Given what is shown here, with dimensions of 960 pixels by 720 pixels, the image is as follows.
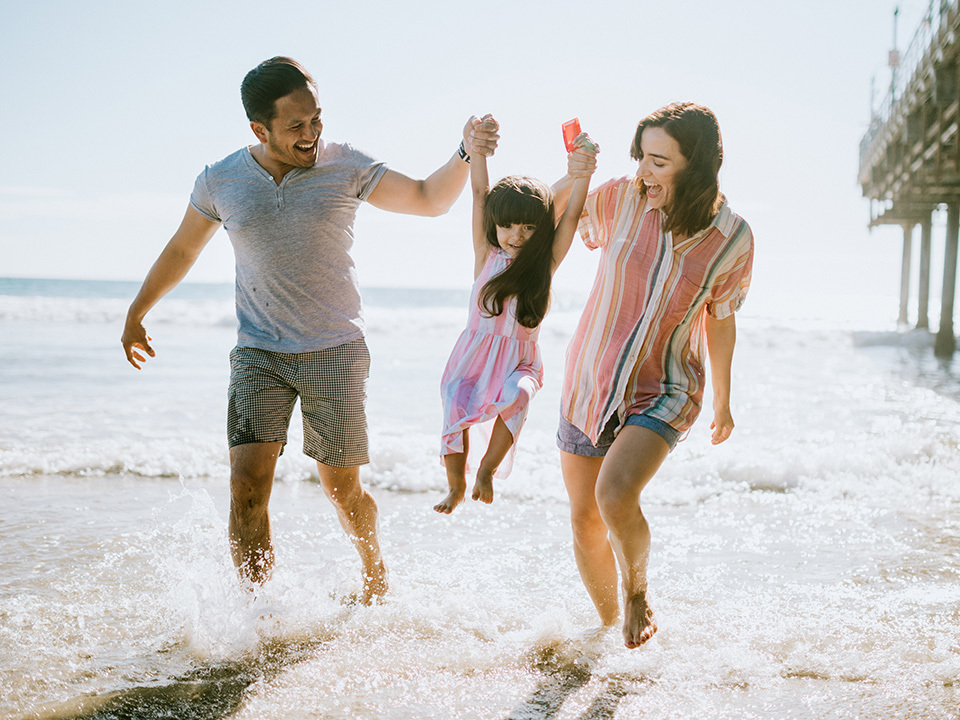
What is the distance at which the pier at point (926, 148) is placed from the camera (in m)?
13.6

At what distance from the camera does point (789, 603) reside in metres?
3.90

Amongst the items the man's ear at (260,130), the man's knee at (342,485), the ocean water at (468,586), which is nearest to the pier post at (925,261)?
the ocean water at (468,586)

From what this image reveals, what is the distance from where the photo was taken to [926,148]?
15.9 metres

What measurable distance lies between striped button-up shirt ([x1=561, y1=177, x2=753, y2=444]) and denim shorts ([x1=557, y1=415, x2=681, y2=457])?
3 cm

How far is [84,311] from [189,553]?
23962 mm

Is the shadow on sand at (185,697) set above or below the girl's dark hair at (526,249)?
below

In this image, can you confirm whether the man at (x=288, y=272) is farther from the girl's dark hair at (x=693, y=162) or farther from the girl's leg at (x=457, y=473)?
the girl's dark hair at (x=693, y=162)

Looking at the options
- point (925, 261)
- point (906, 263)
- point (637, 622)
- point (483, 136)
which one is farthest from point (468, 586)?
point (906, 263)

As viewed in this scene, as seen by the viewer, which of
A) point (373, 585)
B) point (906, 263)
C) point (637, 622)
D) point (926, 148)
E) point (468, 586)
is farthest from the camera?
point (906, 263)

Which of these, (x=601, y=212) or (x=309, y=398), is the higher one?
(x=601, y=212)

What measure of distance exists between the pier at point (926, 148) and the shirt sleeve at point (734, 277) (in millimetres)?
11856

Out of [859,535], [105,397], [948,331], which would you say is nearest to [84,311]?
[105,397]

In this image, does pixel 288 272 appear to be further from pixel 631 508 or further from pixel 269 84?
pixel 631 508

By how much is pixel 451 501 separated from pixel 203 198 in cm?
160
